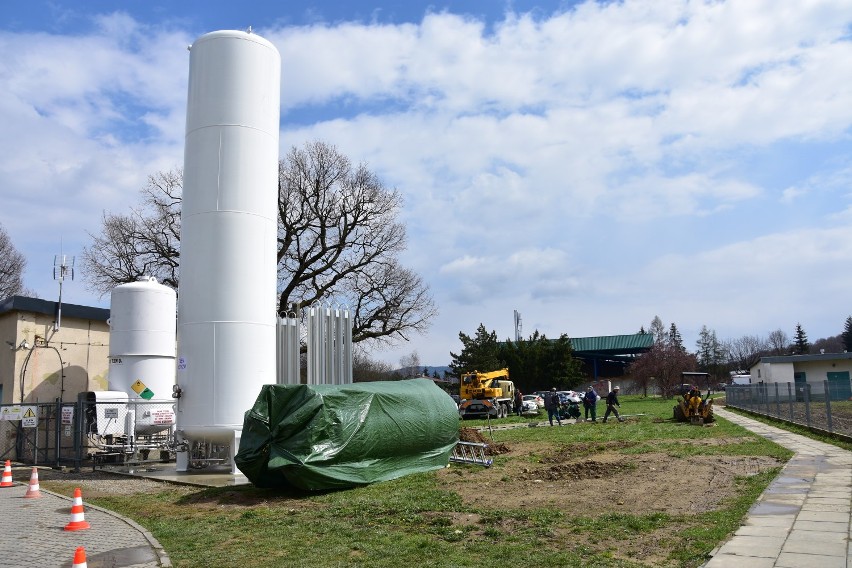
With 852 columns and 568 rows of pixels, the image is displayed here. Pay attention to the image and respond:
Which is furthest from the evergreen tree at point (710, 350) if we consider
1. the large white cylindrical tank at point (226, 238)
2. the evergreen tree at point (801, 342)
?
the large white cylindrical tank at point (226, 238)

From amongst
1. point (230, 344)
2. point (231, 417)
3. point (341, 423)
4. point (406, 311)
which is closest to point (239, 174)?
point (230, 344)

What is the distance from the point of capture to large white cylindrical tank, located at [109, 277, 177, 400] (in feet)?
67.8

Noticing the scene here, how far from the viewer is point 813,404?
72.5 ft

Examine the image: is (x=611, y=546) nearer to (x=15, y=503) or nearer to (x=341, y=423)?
(x=341, y=423)

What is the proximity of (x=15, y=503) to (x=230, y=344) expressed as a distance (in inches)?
203

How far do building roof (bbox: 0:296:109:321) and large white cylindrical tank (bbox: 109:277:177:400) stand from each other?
2370 mm

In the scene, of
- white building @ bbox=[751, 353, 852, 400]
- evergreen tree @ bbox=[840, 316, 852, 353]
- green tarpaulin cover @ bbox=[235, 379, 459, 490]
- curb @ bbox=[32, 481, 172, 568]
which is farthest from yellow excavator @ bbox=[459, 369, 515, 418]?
evergreen tree @ bbox=[840, 316, 852, 353]

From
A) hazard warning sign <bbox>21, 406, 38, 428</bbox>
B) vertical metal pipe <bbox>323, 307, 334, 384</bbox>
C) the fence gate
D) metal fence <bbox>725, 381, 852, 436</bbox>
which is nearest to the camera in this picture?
hazard warning sign <bbox>21, 406, 38, 428</bbox>

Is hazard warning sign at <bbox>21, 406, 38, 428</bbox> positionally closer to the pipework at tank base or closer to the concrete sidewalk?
the pipework at tank base

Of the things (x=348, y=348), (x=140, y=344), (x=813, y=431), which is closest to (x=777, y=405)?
(x=813, y=431)

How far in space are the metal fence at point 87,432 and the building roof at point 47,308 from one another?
3030 millimetres

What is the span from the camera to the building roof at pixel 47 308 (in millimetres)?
21094

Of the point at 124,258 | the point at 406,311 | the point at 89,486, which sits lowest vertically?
the point at 89,486

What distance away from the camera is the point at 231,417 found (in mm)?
16062
